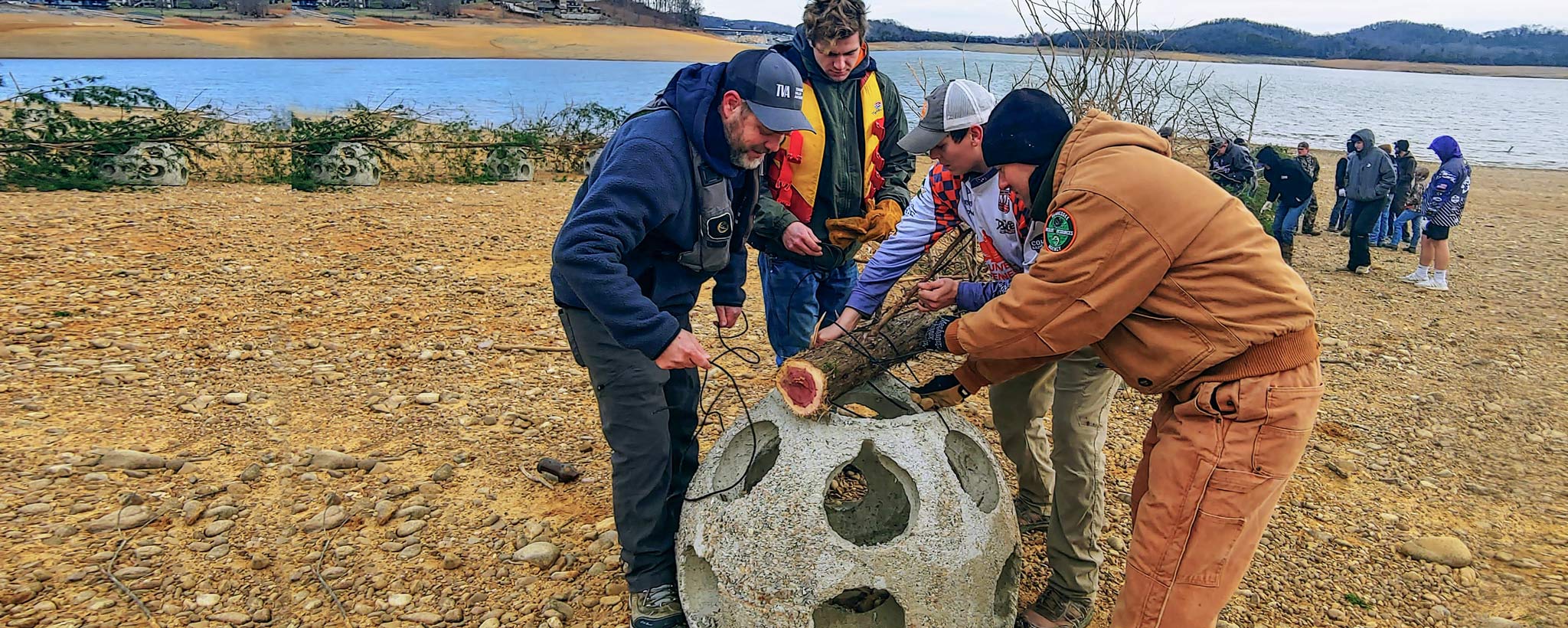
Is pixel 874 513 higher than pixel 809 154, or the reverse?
pixel 809 154

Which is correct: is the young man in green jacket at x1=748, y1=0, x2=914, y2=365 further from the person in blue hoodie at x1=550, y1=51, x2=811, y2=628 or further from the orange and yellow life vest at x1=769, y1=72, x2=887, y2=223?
the person in blue hoodie at x1=550, y1=51, x2=811, y2=628

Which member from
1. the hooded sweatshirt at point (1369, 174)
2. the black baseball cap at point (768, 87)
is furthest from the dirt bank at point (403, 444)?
the hooded sweatshirt at point (1369, 174)

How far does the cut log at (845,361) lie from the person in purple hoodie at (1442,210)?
9129mm

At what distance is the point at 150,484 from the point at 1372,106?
59605 mm

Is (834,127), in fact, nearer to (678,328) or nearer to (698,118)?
(698,118)

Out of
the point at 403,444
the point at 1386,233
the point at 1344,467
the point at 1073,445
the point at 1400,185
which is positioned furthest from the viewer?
the point at 1386,233

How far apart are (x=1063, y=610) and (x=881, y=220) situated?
1.88 meters

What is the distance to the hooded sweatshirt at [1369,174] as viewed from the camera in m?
10.5

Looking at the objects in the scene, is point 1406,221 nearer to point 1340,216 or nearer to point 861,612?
point 1340,216

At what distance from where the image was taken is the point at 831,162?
3982 mm

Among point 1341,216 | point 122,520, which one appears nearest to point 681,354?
point 122,520

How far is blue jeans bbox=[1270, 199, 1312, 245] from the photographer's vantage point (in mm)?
11102

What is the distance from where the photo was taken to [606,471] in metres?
4.40

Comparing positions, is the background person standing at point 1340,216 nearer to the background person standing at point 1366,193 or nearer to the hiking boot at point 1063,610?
the background person standing at point 1366,193
